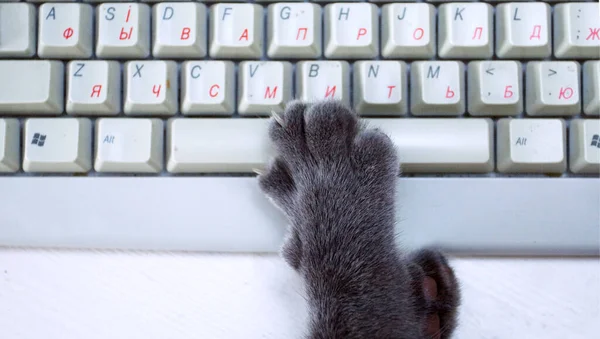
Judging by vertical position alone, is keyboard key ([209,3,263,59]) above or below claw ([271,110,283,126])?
above

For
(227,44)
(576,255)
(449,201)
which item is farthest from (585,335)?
(227,44)

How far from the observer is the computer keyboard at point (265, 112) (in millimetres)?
445

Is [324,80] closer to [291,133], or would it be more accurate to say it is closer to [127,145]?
[291,133]

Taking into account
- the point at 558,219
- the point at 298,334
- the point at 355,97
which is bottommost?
the point at 298,334

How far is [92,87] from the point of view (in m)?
0.45

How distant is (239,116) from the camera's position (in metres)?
0.47

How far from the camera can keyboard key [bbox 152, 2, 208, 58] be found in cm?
45

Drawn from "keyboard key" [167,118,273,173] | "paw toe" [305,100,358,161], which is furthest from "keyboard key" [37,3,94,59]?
"paw toe" [305,100,358,161]

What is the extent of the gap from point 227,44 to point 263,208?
0.47 feet

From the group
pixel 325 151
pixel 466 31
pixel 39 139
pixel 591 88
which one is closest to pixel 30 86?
pixel 39 139

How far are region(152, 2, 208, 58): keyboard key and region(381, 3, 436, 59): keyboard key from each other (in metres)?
0.16

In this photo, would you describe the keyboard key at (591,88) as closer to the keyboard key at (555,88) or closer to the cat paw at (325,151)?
the keyboard key at (555,88)

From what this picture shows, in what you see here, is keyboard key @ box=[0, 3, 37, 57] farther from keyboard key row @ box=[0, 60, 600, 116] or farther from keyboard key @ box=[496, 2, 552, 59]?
keyboard key @ box=[496, 2, 552, 59]

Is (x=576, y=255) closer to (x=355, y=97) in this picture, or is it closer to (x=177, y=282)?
(x=355, y=97)
